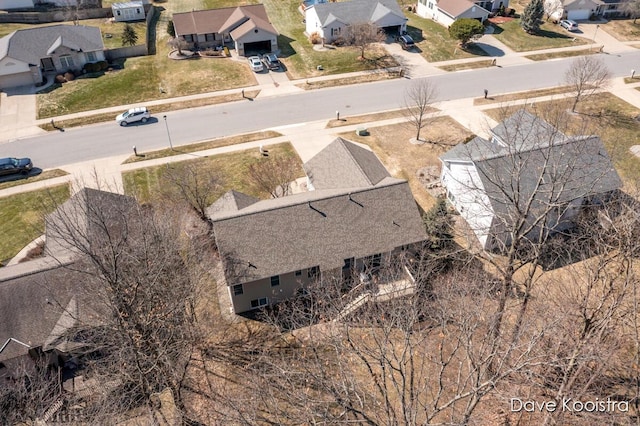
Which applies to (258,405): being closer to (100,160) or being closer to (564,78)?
(100,160)

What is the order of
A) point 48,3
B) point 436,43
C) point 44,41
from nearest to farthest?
point 44,41 → point 436,43 → point 48,3

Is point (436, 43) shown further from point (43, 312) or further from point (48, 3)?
point (48, 3)

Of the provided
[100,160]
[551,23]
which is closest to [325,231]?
[100,160]

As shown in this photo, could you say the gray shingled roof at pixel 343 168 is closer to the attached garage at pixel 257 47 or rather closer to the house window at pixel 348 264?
the house window at pixel 348 264

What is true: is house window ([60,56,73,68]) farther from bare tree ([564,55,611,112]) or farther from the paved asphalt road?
bare tree ([564,55,611,112])

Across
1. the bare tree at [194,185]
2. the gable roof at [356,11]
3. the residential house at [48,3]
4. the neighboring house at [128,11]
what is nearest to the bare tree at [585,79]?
the gable roof at [356,11]

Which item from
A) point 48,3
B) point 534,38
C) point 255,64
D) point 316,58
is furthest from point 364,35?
point 48,3

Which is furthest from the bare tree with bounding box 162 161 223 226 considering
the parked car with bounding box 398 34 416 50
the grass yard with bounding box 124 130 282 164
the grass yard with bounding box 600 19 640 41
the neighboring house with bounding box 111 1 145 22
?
the grass yard with bounding box 600 19 640 41

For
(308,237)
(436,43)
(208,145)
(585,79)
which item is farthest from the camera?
(436,43)
